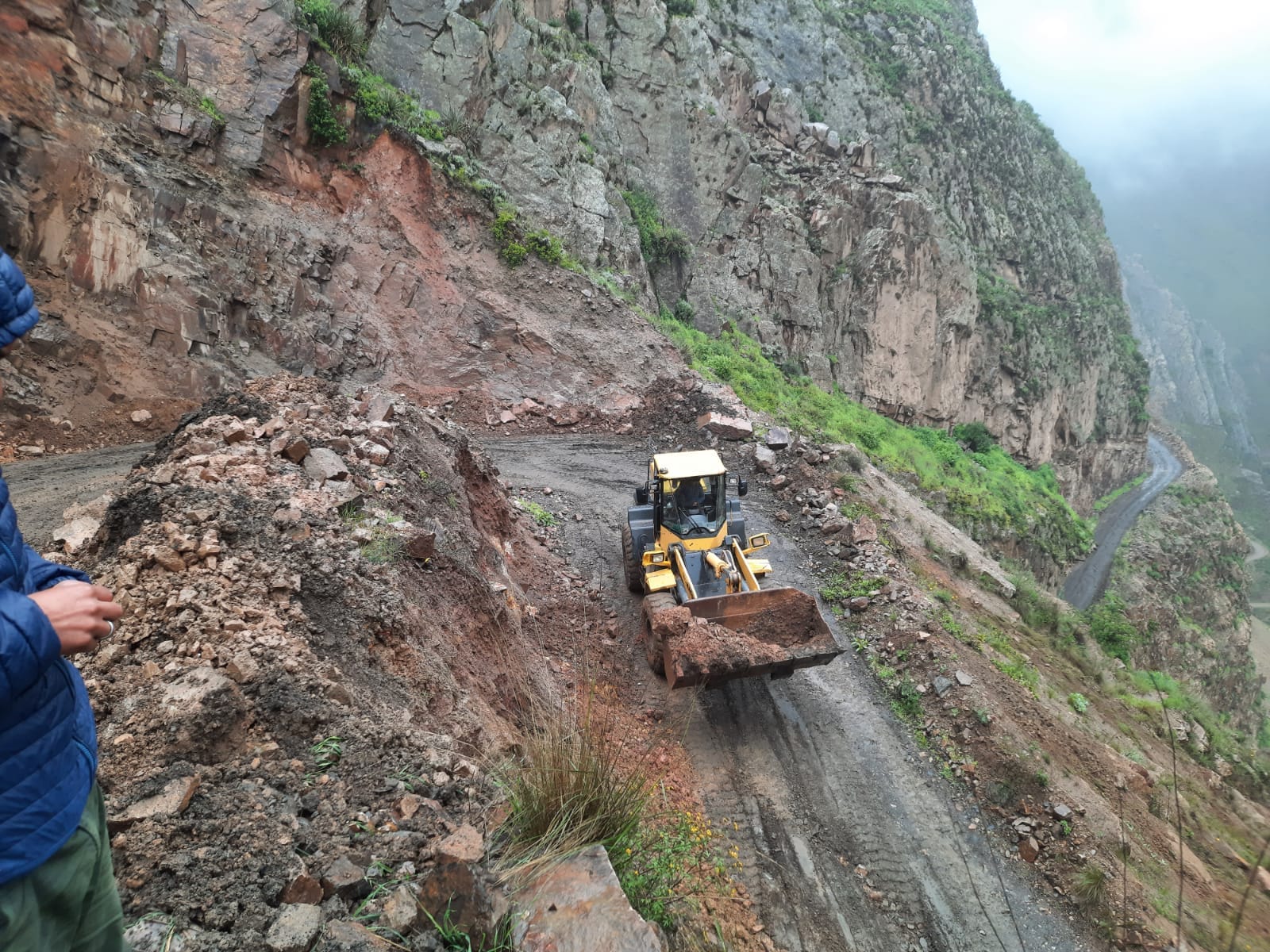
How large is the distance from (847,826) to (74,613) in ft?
21.5

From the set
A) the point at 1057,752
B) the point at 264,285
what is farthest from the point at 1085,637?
the point at 264,285

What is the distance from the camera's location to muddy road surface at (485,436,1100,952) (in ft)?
18.0

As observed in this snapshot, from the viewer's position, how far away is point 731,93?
94.6 feet

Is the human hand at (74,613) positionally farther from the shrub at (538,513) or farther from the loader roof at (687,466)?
the shrub at (538,513)

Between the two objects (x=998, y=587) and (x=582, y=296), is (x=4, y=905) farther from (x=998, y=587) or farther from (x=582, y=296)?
(x=582, y=296)

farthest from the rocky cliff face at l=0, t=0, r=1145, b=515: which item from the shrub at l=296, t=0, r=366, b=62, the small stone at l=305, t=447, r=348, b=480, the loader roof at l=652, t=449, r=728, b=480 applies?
the loader roof at l=652, t=449, r=728, b=480

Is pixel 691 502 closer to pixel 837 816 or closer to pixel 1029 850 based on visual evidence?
pixel 837 816

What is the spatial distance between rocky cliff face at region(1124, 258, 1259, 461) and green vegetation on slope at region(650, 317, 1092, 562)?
72.2m

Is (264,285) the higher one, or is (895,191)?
(895,191)

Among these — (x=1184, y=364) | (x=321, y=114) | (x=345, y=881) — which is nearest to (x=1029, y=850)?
(x=345, y=881)

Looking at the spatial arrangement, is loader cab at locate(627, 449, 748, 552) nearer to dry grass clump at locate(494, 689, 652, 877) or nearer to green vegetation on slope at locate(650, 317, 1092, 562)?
dry grass clump at locate(494, 689, 652, 877)

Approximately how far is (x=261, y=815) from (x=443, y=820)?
2.68 feet

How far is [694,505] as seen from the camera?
8.85 meters

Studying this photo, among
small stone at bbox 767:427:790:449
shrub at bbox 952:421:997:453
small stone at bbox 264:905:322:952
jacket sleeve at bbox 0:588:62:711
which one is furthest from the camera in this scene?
shrub at bbox 952:421:997:453
